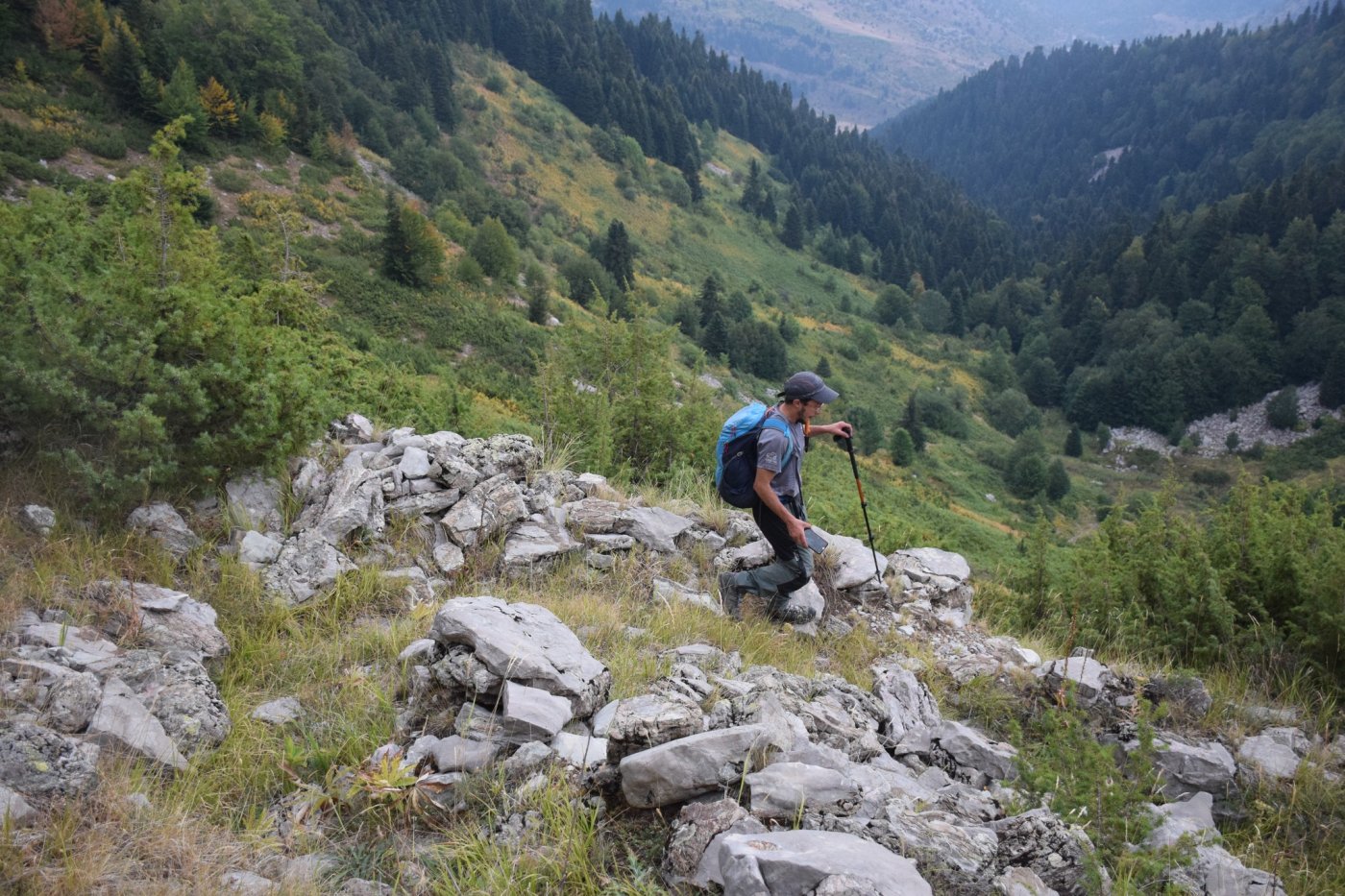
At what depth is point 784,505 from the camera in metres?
5.27

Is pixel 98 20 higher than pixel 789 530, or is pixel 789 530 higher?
pixel 98 20

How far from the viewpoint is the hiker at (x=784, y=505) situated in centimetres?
501

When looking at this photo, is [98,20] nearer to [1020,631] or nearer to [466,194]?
[466,194]

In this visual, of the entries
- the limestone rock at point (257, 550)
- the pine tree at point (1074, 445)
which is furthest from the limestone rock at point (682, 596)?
the pine tree at point (1074, 445)

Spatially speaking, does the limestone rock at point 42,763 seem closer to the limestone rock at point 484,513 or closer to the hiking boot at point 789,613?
the limestone rock at point 484,513

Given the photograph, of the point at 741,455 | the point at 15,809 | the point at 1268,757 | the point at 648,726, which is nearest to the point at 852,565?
the point at 741,455

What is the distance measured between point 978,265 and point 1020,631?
114 meters

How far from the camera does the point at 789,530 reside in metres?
5.15

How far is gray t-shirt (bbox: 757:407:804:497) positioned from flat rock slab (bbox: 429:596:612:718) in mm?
1778

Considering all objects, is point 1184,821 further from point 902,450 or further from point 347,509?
point 902,450

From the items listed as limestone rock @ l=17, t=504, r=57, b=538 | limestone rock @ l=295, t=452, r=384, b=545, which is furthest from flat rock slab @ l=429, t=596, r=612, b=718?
limestone rock @ l=17, t=504, r=57, b=538

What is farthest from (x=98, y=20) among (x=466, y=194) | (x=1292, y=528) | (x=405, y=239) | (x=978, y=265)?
(x=978, y=265)

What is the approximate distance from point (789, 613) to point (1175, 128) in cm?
19599

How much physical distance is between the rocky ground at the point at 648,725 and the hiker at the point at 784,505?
273 millimetres
